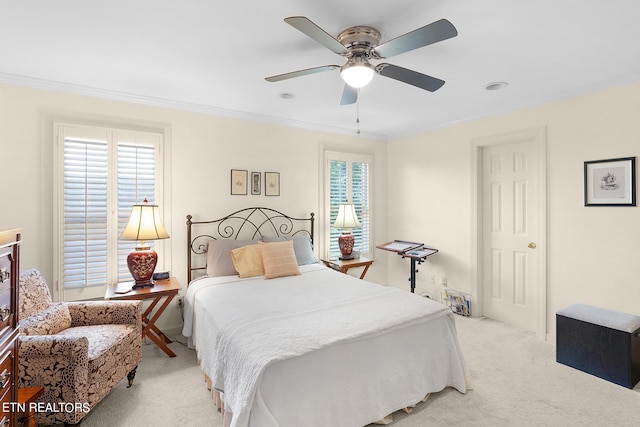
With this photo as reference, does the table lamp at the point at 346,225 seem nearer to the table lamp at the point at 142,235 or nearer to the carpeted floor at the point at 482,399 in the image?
the carpeted floor at the point at 482,399

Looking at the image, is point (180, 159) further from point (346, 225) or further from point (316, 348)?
point (316, 348)

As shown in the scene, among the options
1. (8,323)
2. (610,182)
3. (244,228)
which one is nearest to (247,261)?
(244,228)

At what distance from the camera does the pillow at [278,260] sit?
130 inches

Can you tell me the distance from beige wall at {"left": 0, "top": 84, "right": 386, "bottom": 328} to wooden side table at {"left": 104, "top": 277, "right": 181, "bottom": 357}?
0.43m

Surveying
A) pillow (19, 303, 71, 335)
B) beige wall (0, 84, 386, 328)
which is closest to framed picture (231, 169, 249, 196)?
beige wall (0, 84, 386, 328)

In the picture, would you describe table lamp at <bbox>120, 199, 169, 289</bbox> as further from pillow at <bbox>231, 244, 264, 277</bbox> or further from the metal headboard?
pillow at <bbox>231, 244, 264, 277</bbox>

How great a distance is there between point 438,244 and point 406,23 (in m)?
3.21

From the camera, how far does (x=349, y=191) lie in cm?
484

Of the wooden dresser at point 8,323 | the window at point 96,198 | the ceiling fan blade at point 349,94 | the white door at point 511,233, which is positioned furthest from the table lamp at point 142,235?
the white door at point 511,233

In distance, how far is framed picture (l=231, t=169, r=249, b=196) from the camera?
385 centimetres

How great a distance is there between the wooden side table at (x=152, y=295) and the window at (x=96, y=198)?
0.29 meters

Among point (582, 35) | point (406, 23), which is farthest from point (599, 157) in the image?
point (406, 23)

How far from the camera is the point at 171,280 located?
3.25 m

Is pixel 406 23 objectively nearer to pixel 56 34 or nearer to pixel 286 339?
pixel 286 339
